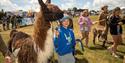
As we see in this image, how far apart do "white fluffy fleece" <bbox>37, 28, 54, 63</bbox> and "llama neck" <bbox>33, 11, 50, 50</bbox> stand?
0.07m

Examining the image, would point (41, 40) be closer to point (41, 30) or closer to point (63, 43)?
point (41, 30)

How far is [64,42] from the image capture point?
20.5 feet

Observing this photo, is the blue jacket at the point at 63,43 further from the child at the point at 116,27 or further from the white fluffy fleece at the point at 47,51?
the child at the point at 116,27

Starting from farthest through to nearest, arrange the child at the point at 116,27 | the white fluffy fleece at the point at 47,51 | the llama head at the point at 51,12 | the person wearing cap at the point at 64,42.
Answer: the child at the point at 116,27 < the person wearing cap at the point at 64,42 < the llama head at the point at 51,12 < the white fluffy fleece at the point at 47,51

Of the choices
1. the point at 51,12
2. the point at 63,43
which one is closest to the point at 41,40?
the point at 51,12

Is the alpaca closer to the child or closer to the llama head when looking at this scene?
the llama head

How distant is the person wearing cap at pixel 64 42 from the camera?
622 cm

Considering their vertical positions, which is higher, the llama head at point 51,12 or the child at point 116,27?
the llama head at point 51,12

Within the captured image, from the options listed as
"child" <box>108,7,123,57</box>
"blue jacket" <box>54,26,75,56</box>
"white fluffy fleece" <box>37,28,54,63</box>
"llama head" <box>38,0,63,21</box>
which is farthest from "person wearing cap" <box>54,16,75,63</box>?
"child" <box>108,7,123,57</box>

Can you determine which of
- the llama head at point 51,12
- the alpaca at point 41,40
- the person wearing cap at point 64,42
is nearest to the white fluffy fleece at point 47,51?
the alpaca at point 41,40

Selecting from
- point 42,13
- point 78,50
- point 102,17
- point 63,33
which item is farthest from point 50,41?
point 102,17

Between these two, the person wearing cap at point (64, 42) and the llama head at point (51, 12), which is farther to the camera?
the person wearing cap at point (64, 42)

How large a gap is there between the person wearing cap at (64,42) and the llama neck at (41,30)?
31.2 inches

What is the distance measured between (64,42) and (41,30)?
1.02 meters
